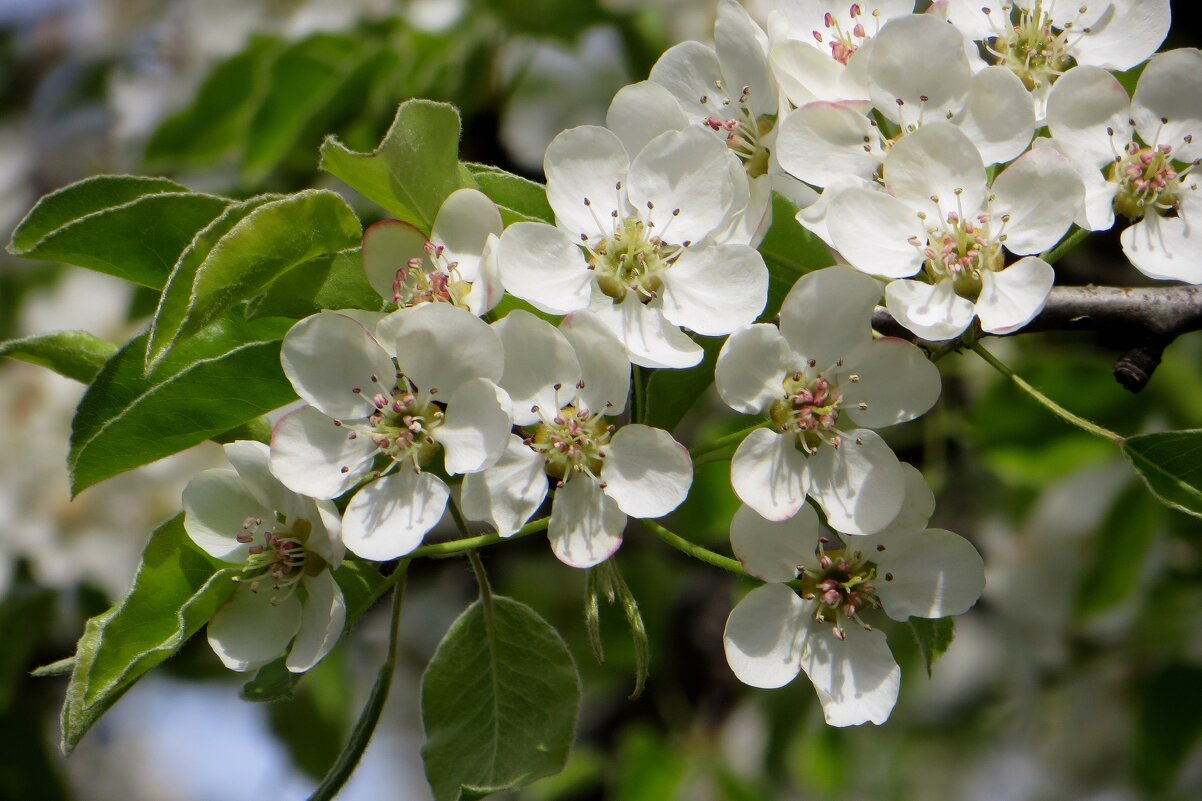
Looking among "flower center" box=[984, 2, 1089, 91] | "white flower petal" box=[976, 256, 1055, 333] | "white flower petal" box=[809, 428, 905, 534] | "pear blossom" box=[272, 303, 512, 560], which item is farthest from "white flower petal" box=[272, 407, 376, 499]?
"flower center" box=[984, 2, 1089, 91]

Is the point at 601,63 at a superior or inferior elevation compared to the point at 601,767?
superior

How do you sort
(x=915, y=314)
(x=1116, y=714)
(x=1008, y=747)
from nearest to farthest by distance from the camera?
(x=915, y=314) < (x=1116, y=714) < (x=1008, y=747)

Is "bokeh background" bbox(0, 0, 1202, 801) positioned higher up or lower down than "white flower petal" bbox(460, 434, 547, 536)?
lower down

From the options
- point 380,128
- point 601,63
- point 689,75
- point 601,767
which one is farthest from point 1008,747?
point 689,75

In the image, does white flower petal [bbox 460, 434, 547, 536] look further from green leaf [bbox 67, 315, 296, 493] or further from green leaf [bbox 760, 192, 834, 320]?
green leaf [bbox 760, 192, 834, 320]

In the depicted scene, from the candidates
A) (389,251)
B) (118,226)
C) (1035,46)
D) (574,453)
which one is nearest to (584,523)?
(574,453)

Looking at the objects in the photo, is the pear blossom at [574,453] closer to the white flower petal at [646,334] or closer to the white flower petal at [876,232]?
the white flower petal at [646,334]

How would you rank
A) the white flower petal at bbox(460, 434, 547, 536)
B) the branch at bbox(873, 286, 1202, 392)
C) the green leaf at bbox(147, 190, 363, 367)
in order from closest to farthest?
the green leaf at bbox(147, 190, 363, 367) → the white flower petal at bbox(460, 434, 547, 536) → the branch at bbox(873, 286, 1202, 392)

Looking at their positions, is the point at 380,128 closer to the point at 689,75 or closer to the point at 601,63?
the point at 689,75
